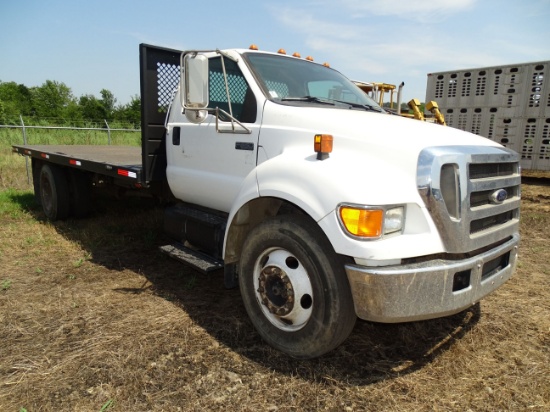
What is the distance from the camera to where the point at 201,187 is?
362cm

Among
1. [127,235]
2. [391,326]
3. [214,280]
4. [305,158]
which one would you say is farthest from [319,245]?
[127,235]

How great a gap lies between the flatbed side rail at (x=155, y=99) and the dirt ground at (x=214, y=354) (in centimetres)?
117

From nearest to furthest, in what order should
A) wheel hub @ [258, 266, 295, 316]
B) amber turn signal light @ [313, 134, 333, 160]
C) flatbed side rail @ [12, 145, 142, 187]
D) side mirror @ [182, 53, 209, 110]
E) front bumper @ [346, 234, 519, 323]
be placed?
front bumper @ [346, 234, 519, 323]
amber turn signal light @ [313, 134, 333, 160]
wheel hub @ [258, 266, 295, 316]
side mirror @ [182, 53, 209, 110]
flatbed side rail @ [12, 145, 142, 187]

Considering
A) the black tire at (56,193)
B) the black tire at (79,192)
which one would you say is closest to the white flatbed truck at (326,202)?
the black tire at (79,192)

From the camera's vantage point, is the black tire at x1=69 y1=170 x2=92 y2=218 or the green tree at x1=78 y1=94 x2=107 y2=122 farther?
the green tree at x1=78 y1=94 x2=107 y2=122

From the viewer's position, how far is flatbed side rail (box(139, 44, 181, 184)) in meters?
3.90

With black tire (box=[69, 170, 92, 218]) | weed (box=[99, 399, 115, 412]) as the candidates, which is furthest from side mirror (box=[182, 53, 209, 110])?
black tire (box=[69, 170, 92, 218])

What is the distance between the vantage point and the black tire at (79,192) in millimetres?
5980

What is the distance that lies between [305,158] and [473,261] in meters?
1.17

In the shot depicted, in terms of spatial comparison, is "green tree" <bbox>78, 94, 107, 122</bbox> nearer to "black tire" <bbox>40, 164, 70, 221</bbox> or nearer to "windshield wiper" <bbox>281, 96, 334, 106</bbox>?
"black tire" <bbox>40, 164, 70, 221</bbox>

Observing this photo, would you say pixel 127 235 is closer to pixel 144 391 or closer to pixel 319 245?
pixel 144 391

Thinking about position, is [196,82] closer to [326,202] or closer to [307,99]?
[307,99]

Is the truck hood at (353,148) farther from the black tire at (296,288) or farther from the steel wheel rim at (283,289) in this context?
the steel wheel rim at (283,289)

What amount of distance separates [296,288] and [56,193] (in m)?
4.87
